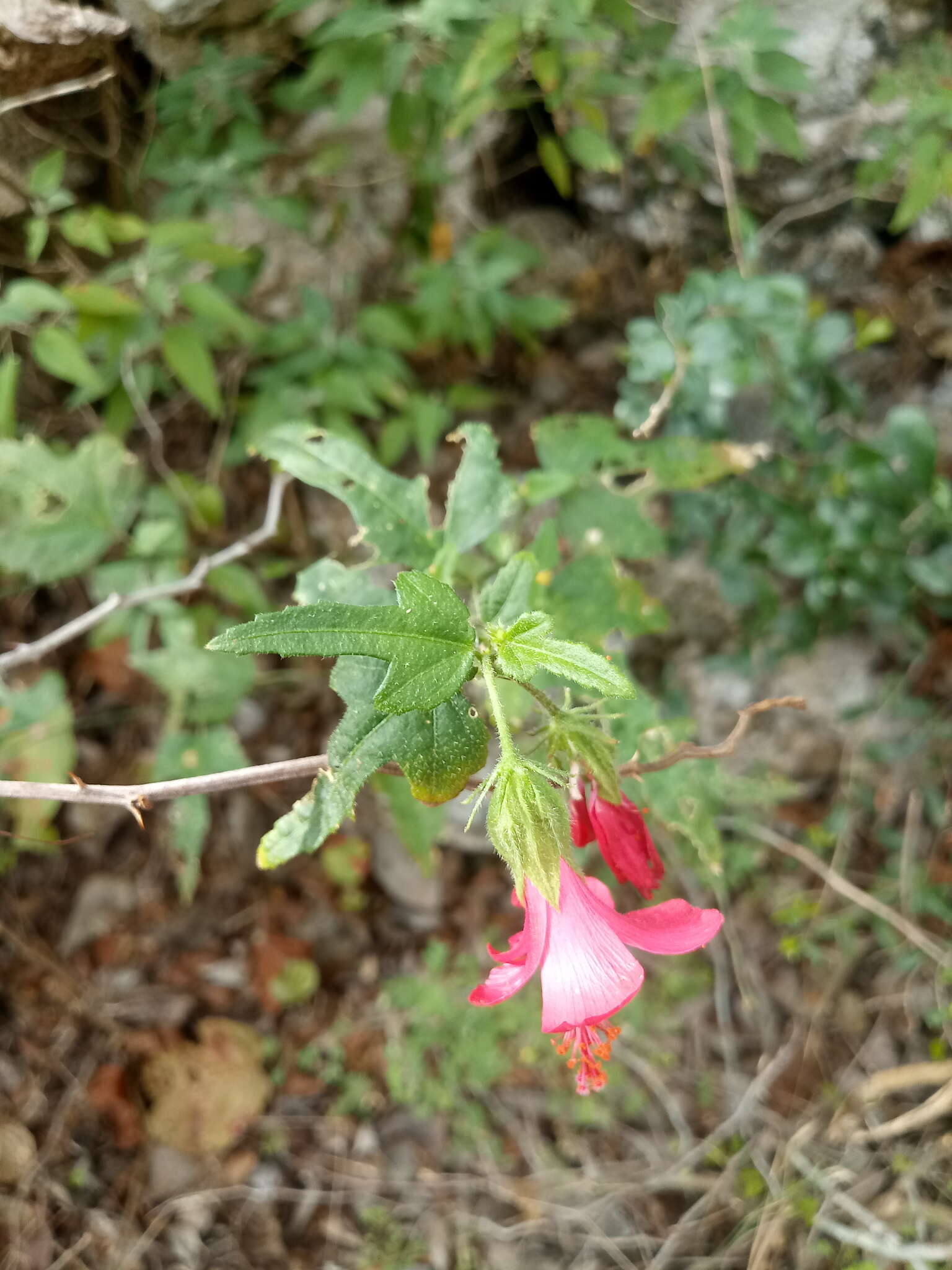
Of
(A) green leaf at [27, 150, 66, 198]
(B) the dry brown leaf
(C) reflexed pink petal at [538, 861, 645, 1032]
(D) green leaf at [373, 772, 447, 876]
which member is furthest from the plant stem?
(B) the dry brown leaf

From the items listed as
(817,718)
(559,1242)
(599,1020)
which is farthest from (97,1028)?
(817,718)

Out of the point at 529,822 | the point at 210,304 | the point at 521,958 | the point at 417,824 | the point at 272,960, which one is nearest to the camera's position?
the point at 529,822

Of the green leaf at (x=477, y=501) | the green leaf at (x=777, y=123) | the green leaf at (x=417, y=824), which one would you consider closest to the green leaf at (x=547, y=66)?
the green leaf at (x=777, y=123)

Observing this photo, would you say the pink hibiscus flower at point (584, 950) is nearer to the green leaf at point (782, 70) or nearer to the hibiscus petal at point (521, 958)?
the hibiscus petal at point (521, 958)

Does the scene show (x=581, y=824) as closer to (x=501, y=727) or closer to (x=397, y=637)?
(x=501, y=727)

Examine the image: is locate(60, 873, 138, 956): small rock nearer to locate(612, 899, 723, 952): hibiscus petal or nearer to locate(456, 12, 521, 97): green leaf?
locate(612, 899, 723, 952): hibiscus petal

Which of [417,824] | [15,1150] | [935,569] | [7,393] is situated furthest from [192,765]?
[935,569]

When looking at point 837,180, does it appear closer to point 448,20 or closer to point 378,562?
point 448,20
